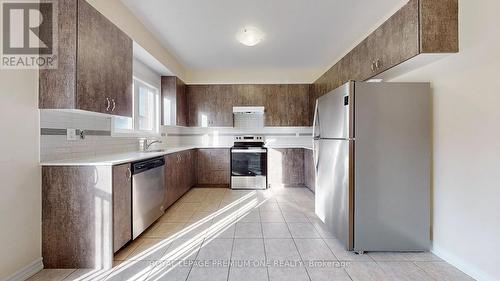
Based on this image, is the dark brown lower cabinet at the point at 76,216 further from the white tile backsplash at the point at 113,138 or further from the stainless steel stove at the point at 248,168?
the stainless steel stove at the point at 248,168

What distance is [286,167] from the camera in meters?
4.83

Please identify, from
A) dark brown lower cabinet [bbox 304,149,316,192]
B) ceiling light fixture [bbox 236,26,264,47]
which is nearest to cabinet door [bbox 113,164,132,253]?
ceiling light fixture [bbox 236,26,264,47]

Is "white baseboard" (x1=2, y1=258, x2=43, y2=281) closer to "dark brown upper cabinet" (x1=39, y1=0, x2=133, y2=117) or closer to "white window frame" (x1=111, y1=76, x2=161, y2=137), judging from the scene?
"dark brown upper cabinet" (x1=39, y1=0, x2=133, y2=117)

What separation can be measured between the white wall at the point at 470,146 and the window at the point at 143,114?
11.8ft

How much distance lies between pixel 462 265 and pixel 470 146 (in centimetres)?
98

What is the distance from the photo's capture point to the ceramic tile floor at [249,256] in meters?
1.80

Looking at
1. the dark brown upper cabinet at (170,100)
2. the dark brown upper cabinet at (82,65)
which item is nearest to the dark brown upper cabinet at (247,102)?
the dark brown upper cabinet at (170,100)

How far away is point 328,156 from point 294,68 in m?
3.06

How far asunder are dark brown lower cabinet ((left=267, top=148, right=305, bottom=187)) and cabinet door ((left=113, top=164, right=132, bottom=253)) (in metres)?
3.08

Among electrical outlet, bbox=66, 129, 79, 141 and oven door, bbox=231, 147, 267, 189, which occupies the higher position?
electrical outlet, bbox=66, 129, 79, 141

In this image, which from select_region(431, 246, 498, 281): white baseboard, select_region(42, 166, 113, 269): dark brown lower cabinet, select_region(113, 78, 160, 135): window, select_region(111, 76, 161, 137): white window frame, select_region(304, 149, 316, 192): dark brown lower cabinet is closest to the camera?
select_region(431, 246, 498, 281): white baseboard

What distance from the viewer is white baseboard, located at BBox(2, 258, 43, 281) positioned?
163 centimetres

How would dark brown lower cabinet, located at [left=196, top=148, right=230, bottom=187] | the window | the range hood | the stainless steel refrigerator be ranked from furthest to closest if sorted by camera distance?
the range hood
dark brown lower cabinet, located at [left=196, top=148, right=230, bottom=187]
the window
the stainless steel refrigerator

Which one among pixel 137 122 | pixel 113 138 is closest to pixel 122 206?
pixel 113 138
